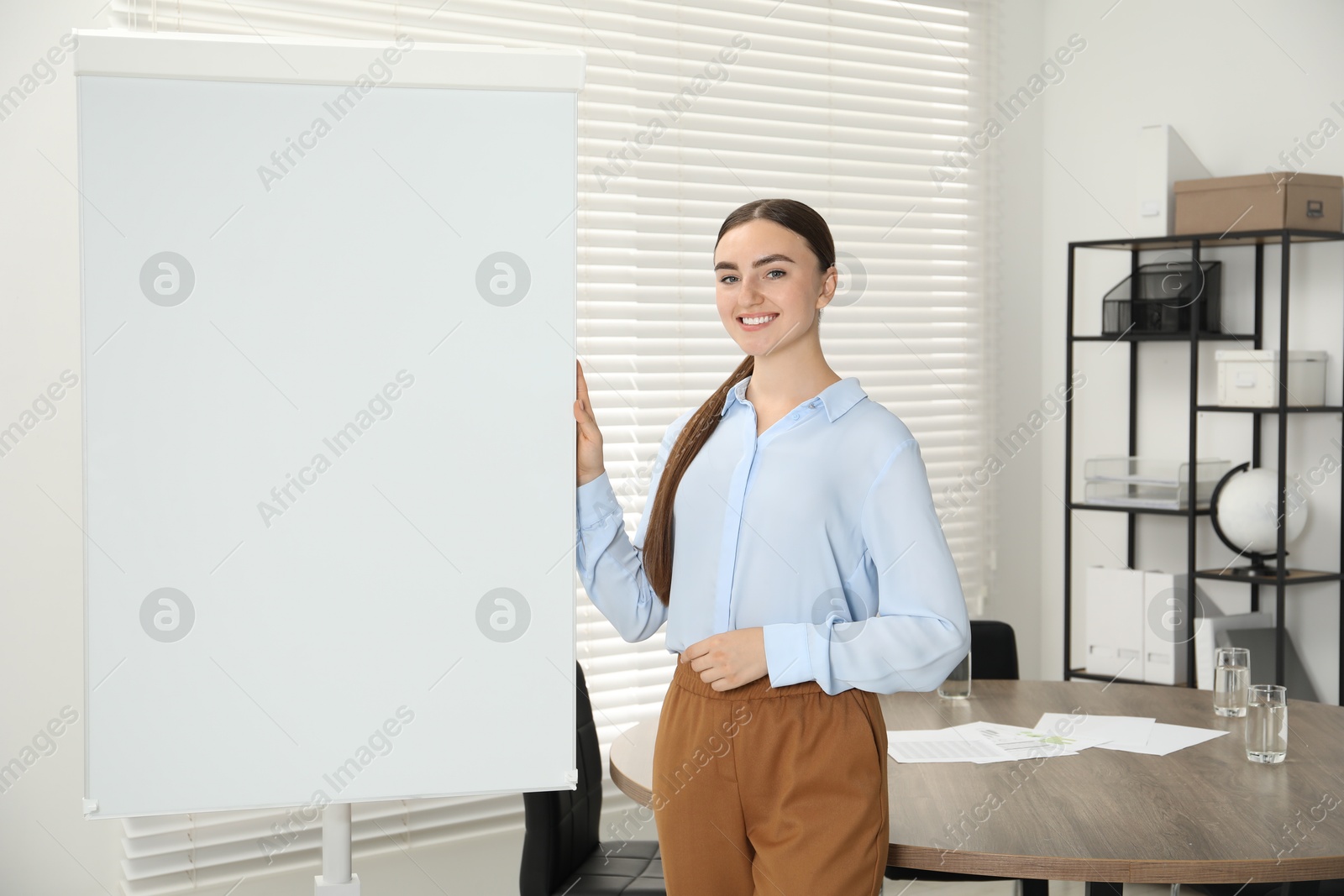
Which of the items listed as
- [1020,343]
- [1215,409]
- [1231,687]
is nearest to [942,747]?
[1231,687]

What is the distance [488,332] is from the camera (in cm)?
107

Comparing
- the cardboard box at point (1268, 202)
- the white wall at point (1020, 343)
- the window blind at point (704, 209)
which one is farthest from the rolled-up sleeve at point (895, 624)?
the white wall at point (1020, 343)

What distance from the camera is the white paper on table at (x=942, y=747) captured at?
200 cm

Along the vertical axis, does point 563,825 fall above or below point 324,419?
below

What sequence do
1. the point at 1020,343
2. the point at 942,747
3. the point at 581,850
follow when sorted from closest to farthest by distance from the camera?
the point at 942,747 → the point at 581,850 → the point at 1020,343

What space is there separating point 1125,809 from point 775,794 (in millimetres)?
650

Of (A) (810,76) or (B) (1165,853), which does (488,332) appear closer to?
(B) (1165,853)

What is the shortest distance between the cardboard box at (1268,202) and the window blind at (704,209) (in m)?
0.76

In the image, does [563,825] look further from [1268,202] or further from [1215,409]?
[1268,202]

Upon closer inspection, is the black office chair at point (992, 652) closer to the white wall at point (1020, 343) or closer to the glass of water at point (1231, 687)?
the glass of water at point (1231, 687)

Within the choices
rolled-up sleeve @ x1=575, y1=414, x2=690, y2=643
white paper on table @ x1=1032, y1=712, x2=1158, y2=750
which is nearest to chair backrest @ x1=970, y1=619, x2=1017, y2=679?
white paper on table @ x1=1032, y1=712, x2=1158, y2=750

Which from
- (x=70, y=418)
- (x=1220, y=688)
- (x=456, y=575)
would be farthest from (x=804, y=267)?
(x=70, y=418)

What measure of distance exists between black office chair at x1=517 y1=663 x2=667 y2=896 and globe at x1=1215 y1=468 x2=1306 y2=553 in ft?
6.41

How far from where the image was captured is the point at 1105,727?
86.9 inches
